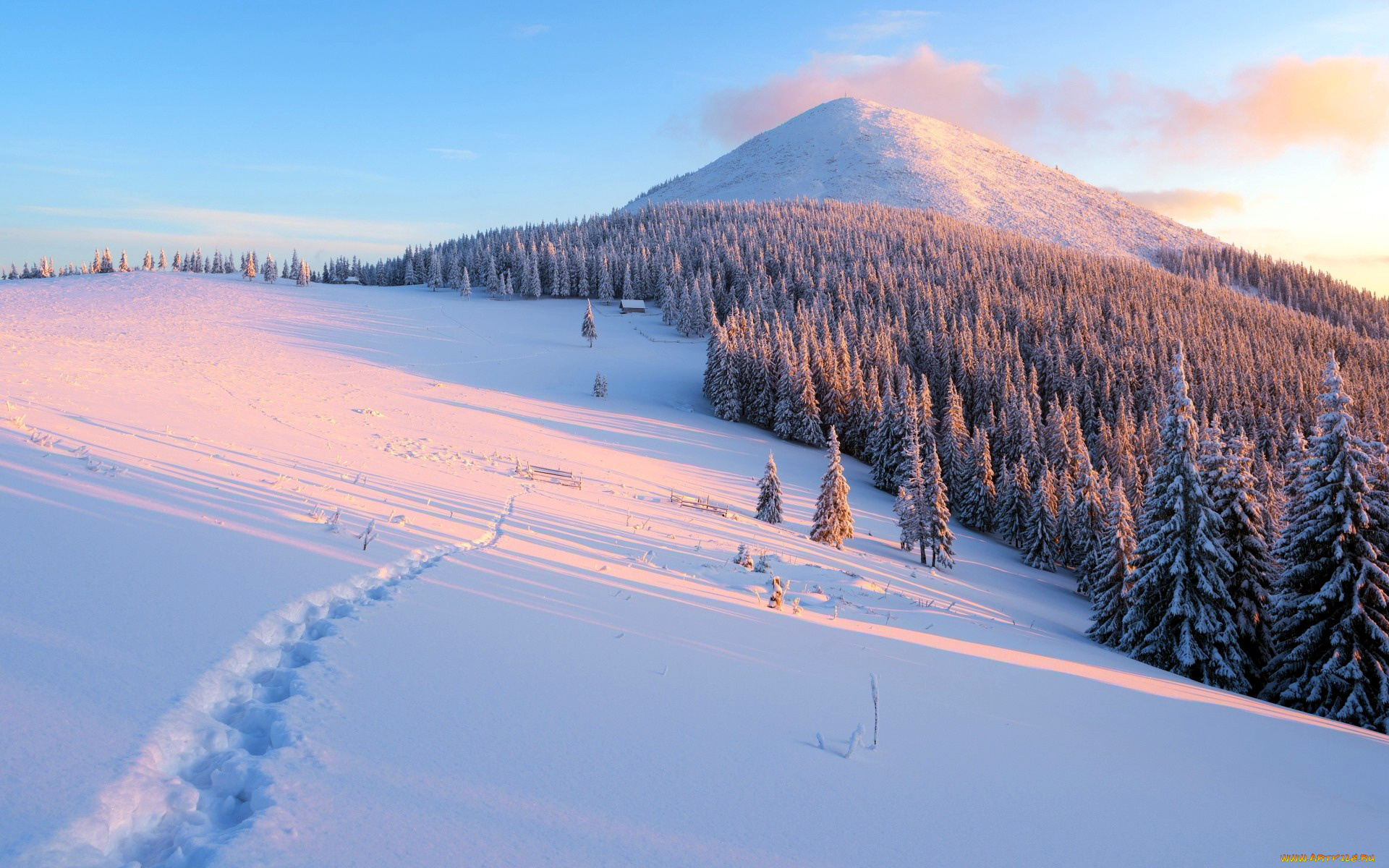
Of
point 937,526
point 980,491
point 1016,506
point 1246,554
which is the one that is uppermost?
point 1246,554

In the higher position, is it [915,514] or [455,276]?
[455,276]

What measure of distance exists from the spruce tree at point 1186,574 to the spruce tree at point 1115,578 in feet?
6.91

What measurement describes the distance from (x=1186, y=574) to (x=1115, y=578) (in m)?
6.66

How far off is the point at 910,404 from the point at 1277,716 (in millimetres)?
43697

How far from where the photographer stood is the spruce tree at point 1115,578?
25.2 metres

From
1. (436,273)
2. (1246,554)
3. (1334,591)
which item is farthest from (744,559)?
(436,273)

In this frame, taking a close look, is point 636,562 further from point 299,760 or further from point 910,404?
point 910,404

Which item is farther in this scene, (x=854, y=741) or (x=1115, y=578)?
(x=1115, y=578)

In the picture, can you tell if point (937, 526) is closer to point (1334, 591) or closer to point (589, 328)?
point (1334, 591)

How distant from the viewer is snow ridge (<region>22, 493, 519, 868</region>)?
331 centimetres

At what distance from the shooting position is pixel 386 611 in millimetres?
7270

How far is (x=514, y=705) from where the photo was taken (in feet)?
18.0

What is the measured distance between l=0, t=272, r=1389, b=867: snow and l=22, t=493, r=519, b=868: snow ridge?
2 centimetres

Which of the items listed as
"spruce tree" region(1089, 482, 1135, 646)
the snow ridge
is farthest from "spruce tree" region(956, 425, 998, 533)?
the snow ridge
